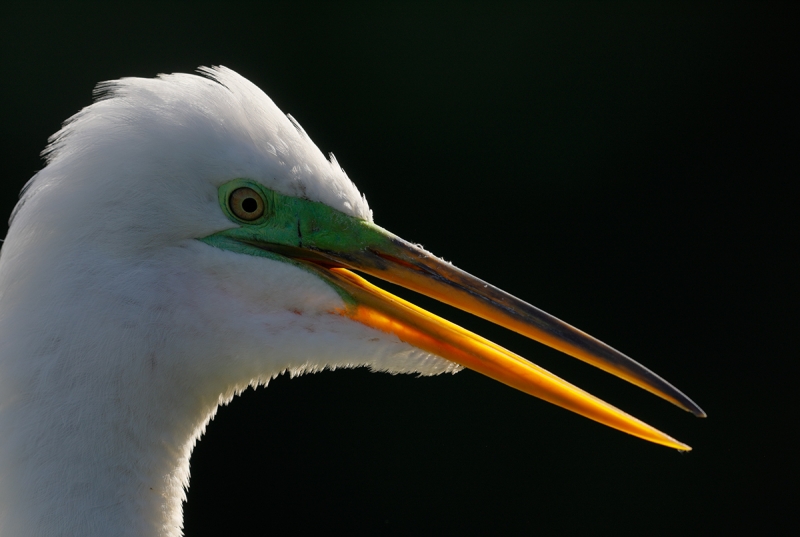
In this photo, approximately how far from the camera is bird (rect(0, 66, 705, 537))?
3.47 feet

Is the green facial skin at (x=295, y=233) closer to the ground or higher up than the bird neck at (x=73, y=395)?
higher up

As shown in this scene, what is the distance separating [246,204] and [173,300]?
194 mm

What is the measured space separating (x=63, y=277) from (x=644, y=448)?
243 cm

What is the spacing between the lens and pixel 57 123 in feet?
8.79

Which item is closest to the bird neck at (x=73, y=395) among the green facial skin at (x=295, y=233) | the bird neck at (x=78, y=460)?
the bird neck at (x=78, y=460)

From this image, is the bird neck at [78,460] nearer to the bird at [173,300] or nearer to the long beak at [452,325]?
the bird at [173,300]

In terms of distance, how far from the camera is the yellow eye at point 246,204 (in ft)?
3.83

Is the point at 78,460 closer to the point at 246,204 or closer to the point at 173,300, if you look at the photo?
the point at 173,300

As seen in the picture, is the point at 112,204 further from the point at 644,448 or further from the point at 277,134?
the point at 644,448

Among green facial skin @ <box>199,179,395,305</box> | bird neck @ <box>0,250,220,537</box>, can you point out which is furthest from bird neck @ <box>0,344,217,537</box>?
green facial skin @ <box>199,179,395,305</box>

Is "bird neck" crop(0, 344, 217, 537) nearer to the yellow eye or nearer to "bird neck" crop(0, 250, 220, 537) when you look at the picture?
"bird neck" crop(0, 250, 220, 537)

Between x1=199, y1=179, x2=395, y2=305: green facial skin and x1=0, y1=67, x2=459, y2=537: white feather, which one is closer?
x1=0, y1=67, x2=459, y2=537: white feather

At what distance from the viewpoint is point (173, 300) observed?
1098 mm

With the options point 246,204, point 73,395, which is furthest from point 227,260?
point 73,395
